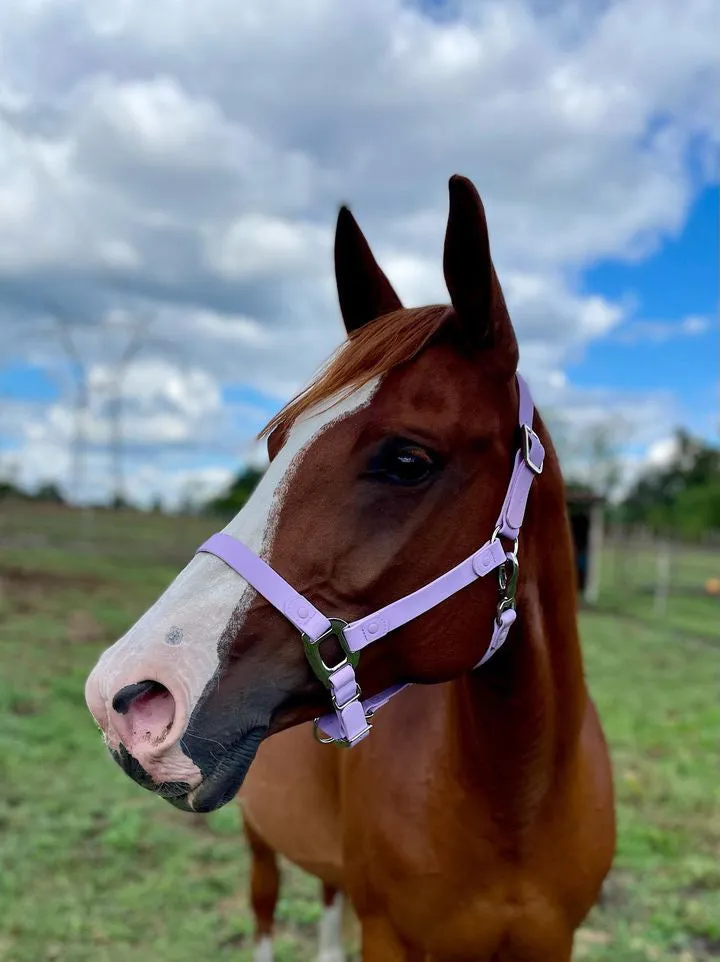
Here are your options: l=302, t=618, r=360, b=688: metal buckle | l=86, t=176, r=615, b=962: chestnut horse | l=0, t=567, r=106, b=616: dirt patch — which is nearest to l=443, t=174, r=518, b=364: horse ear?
l=86, t=176, r=615, b=962: chestnut horse

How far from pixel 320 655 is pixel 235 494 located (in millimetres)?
33215

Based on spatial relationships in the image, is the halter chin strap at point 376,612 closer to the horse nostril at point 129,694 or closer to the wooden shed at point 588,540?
the horse nostril at point 129,694

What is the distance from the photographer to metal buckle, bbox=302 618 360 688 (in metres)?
1.62

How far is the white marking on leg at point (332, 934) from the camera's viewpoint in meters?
3.94

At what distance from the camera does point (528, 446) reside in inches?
73.2

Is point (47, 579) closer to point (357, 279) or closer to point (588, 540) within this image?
point (588, 540)

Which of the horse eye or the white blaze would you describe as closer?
the white blaze

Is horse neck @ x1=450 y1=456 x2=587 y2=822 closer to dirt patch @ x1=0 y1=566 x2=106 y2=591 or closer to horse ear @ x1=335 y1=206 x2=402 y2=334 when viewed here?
horse ear @ x1=335 y1=206 x2=402 y2=334

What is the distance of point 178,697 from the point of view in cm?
148

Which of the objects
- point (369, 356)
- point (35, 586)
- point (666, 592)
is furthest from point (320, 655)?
point (666, 592)

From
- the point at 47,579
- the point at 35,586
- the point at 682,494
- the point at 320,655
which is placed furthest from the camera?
the point at 682,494

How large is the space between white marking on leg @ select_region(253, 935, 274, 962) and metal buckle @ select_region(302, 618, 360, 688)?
3.00 m

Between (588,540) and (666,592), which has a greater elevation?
(588,540)

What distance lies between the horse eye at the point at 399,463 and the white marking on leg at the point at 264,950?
10.8 feet
